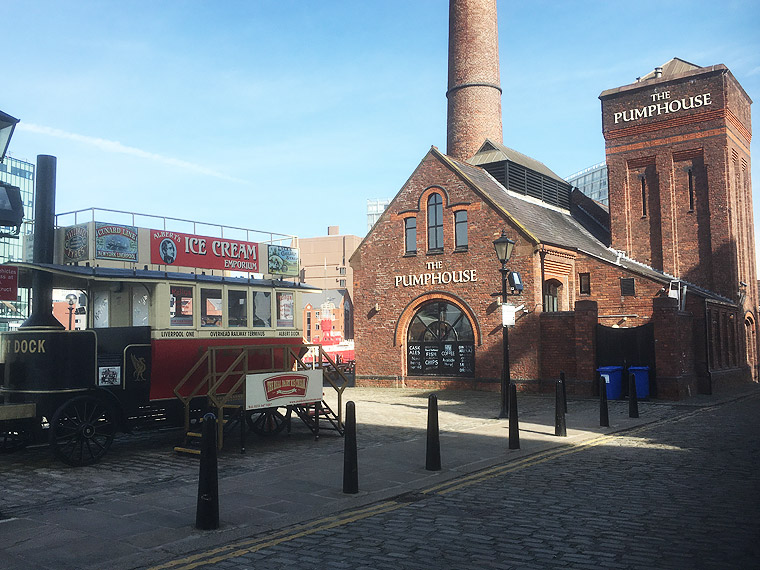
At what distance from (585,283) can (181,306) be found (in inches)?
729

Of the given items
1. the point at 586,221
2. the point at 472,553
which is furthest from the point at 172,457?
the point at 586,221

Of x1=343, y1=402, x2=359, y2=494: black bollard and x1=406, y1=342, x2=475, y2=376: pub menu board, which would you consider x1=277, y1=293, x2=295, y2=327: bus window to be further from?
x1=406, y1=342, x2=475, y2=376: pub menu board

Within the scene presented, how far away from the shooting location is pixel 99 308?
11562 mm

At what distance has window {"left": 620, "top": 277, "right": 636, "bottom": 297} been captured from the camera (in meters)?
24.2

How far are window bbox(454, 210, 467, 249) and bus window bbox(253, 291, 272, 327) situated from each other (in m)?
13.5

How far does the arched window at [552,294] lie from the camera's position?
82.0ft

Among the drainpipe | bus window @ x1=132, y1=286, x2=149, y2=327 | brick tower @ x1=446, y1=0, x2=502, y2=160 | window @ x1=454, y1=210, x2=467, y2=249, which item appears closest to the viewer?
bus window @ x1=132, y1=286, x2=149, y2=327

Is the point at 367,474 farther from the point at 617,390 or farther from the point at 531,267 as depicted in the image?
the point at 531,267

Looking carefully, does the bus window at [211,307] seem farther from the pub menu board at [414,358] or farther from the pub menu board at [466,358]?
the pub menu board at [414,358]

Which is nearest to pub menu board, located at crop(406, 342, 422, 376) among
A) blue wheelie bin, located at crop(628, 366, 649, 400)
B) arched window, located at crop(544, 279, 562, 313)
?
arched window, located at crop(544, 279, 562, 313)

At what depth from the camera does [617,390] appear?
69.7 feet

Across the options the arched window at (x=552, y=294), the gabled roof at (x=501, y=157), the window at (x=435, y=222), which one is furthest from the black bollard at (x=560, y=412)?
the gabled roof at (x=501, y=157)

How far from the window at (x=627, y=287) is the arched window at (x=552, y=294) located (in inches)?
90.0

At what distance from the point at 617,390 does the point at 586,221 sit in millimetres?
14484
